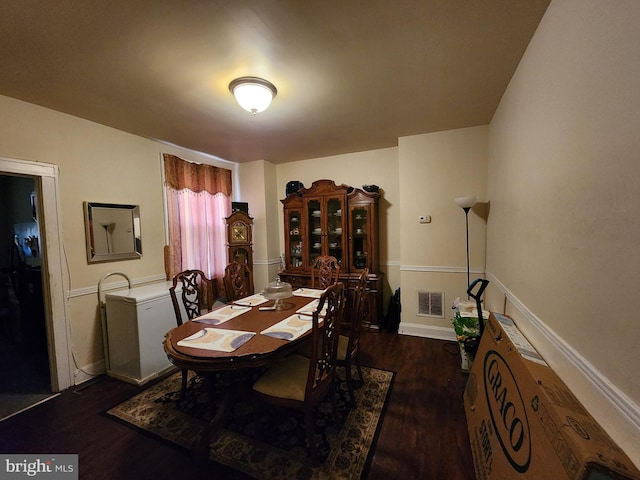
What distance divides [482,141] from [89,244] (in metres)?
4.19

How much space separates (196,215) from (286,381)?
2823 millimetres

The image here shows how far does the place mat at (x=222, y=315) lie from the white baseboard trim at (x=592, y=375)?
1.91m

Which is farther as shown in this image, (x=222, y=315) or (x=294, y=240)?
(x=294, y=240)

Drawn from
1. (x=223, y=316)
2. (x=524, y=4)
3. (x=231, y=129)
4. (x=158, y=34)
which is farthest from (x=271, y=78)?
(x=223, y=316)

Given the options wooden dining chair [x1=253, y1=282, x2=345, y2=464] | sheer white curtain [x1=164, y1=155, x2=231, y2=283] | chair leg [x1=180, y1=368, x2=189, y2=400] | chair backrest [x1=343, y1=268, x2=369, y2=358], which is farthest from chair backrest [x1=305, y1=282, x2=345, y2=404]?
sheer white curtain [x1=164, y1=155, x2=231, y2=283]

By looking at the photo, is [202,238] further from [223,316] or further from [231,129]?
[223,316]

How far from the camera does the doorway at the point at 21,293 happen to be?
257 centimetres

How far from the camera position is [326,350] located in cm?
157

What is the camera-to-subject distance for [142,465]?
59.1 inches

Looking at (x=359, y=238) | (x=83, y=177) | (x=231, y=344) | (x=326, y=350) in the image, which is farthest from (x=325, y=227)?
(x=83, y=177)

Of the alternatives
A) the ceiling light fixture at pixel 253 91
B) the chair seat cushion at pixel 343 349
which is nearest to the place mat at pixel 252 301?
the chair seat cushion at pixel 343 349

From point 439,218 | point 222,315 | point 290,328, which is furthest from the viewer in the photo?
point 439,218

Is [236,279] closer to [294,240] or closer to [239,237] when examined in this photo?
[239,237]

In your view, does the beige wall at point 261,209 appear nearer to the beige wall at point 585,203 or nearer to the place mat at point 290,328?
the place mat at point 290,328
